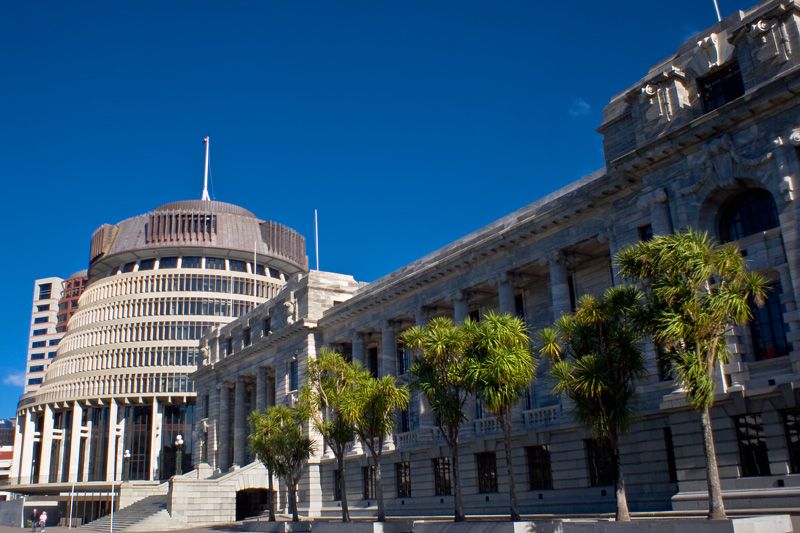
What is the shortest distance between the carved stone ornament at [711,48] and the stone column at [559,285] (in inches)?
493

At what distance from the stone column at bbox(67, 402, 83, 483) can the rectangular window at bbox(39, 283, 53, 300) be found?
77088mm

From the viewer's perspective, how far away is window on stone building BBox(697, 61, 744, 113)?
31206 mm

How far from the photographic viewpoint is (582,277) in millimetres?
41875

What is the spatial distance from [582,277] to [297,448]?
20384 mm

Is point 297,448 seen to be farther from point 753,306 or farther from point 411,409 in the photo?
point 753,306

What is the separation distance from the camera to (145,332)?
104m

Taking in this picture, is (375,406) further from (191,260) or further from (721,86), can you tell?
(191,260)

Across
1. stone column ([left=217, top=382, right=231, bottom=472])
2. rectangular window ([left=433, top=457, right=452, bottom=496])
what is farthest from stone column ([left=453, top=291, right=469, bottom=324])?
stone column ([left=217, top=382, right=231, bottom=472])

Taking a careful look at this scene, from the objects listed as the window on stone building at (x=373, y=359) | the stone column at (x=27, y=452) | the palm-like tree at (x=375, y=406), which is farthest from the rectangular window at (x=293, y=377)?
the stone column at (x=27, y=452)

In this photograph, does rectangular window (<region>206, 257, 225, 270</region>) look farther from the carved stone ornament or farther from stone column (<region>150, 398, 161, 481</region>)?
the carved stone ornament

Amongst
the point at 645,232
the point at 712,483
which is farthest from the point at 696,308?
the point at 645,232

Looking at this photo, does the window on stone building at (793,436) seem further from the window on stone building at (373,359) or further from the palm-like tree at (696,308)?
the window on stone building at (373,359)

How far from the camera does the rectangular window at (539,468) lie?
1526 inches

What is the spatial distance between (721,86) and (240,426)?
56017mm
